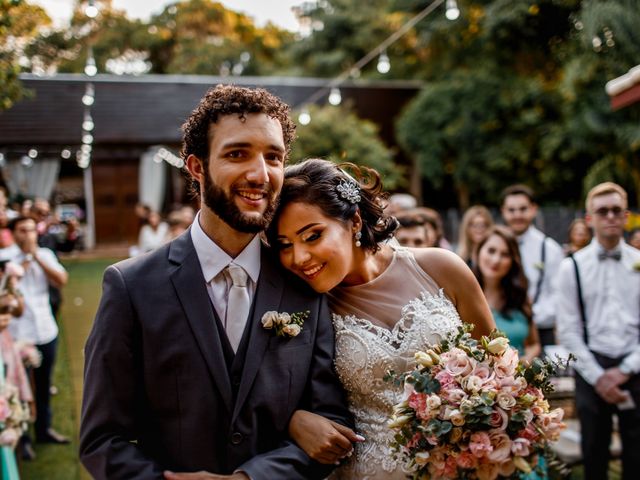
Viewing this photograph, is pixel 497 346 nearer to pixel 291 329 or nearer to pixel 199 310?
pixel 291 329

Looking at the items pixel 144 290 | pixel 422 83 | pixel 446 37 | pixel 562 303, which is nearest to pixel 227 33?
pixel 422 83

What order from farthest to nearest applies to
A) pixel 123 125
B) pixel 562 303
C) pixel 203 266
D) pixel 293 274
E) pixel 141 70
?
pixel 141 70, pixel 123 125, pixel 562 303, pixel 293 274, pixel 203 266

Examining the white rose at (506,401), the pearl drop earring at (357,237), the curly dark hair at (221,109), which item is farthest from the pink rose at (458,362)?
the curly dark hair at (221,109)

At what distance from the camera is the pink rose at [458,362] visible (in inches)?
81.0

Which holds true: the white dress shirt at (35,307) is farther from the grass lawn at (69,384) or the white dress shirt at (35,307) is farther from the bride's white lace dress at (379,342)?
the bride's white lace dress at (379,342)

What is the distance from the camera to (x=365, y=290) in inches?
106

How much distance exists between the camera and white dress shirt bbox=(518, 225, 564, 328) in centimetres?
553

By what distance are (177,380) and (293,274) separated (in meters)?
0.60

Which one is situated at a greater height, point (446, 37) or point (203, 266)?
point (446, 37)

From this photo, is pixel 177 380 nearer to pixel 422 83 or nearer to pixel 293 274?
pixel 293 274

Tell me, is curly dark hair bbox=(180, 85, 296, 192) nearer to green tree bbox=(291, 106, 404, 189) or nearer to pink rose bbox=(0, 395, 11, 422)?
pink rose bbox=(0, 395, 11, 422)

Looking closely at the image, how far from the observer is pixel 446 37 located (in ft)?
59.9

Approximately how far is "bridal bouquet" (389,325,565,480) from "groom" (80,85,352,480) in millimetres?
354

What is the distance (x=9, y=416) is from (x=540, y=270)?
13.6 feet
